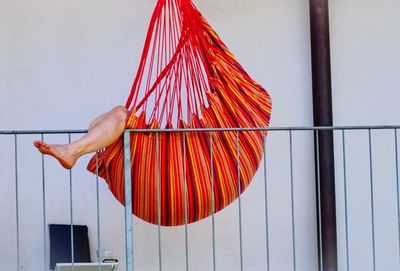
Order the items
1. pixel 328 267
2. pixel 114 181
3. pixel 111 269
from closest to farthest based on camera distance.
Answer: pixel 114 181
pixel 111 269
pixel 328 267

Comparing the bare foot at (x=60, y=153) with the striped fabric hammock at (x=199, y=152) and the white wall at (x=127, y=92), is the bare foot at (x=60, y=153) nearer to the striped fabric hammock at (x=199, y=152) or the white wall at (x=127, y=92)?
the striped fabric hammock at (x=199, y=152)

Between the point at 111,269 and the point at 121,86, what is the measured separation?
124 cm

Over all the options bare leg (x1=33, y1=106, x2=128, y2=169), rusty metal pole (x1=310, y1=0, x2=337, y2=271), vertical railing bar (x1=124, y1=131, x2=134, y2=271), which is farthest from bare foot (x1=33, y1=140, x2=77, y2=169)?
rusty metal pole (x1=310, y1=0, x2=337, y2=271)

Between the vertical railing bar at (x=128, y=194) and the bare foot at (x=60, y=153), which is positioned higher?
the bare foot at (x=60, y=153)

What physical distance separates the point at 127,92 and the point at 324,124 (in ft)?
3.95

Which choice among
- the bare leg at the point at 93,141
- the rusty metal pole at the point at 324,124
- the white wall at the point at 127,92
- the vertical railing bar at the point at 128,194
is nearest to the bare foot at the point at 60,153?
the bare leg at the point at 93,141

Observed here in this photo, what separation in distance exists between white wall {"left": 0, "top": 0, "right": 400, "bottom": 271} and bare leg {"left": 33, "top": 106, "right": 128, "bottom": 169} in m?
1.47

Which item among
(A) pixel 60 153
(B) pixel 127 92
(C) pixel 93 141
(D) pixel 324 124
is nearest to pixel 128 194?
(C) pixel 93 141

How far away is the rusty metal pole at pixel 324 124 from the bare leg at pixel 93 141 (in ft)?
5.49

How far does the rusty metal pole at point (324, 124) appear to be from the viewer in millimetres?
5312

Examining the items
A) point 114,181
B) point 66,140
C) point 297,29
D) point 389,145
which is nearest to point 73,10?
point 66,140

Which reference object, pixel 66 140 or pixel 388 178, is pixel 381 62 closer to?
pixel 388 178

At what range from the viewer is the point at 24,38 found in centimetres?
547

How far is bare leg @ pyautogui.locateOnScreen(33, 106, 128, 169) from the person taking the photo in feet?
12.0
